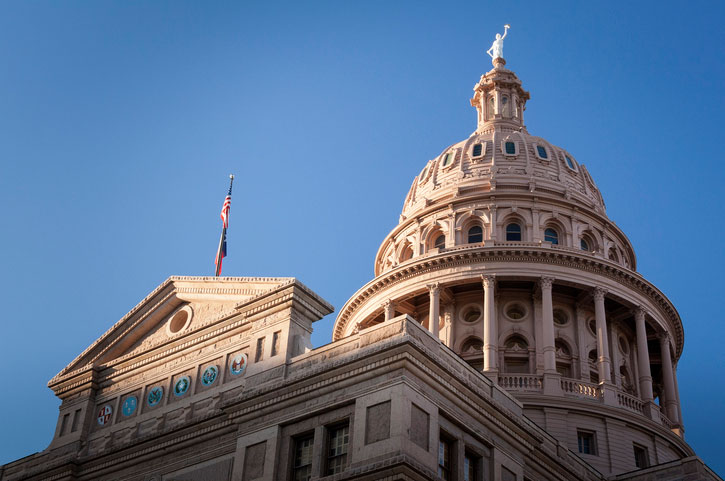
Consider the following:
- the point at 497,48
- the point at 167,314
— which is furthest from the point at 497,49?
the point at 167,314

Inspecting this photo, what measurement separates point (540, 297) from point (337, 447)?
31.8 metres

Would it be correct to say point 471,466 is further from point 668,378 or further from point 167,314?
point 668,378

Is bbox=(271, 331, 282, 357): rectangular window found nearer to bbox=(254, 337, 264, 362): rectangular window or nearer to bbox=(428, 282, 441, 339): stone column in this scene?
bbox=(254, 337, 264, 362): rectangular window

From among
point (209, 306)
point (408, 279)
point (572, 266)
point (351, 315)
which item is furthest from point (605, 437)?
point (209, 306)

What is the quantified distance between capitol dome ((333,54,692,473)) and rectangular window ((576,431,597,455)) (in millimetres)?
55

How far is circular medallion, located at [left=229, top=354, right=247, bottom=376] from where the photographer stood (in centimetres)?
3369

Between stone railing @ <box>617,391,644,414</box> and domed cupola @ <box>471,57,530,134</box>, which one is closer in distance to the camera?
stone railing @ <box>617,391,644,414</box>

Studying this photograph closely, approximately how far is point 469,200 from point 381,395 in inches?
1434

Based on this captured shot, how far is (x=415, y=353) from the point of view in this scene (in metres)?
28.5

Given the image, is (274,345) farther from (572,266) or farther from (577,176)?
(577,176)

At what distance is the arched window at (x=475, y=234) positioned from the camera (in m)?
62.4

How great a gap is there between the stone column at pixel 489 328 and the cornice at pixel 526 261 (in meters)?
1.63

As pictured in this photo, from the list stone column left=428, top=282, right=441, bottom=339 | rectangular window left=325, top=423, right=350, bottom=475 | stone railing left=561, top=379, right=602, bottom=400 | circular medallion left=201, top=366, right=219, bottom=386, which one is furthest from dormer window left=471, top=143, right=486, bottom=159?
rectangular window left=325, top=423, right=350, bottom=475

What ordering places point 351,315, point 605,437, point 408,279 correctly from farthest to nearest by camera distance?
point 351,315
point 408,279
point 605,437
